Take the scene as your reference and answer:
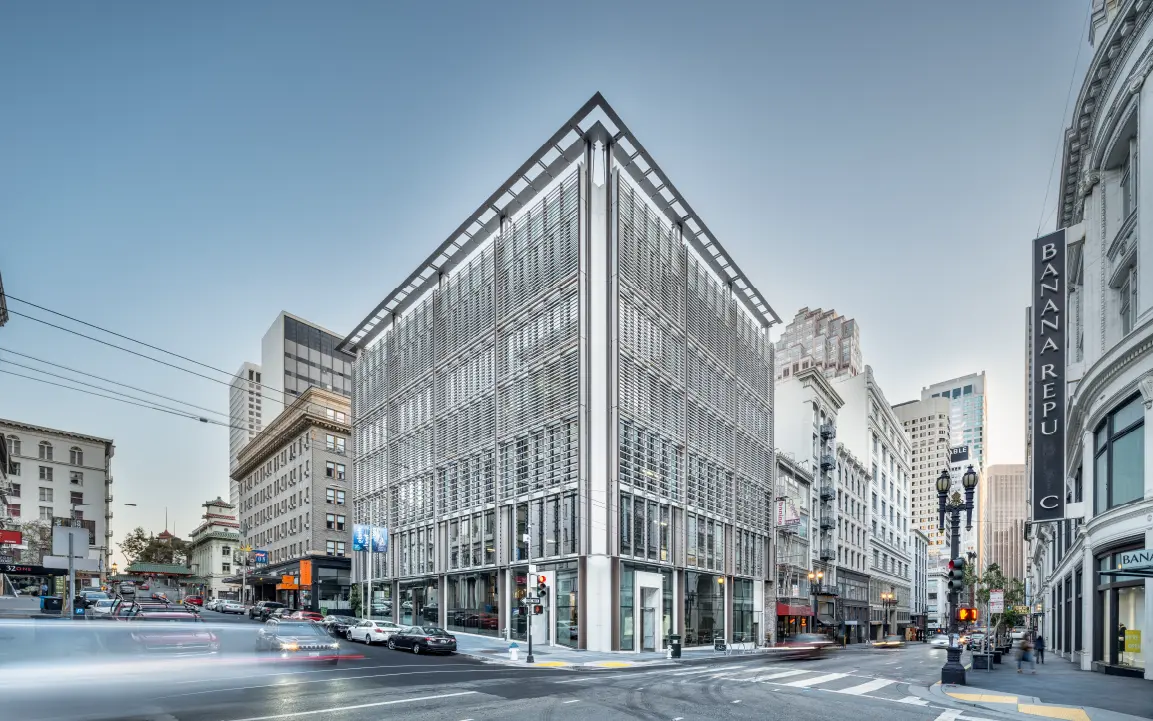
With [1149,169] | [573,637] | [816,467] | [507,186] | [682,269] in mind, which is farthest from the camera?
[816,467]

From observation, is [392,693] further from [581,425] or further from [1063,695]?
[581,425]

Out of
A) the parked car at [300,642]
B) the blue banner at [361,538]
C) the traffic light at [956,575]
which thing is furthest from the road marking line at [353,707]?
the blue banner at [361,538]

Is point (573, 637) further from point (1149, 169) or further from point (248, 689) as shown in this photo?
point (1149, 169)

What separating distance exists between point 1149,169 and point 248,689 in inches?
1127

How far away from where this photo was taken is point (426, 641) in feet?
109

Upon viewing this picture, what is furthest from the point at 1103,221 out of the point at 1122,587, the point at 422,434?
the point at 422,434

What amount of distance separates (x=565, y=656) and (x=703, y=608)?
1742cm

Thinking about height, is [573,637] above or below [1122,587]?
below

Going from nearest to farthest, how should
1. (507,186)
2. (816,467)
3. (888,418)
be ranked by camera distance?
1. (507,186)
2. (816,467)
3. (888,418)

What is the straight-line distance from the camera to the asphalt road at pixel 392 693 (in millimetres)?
12070

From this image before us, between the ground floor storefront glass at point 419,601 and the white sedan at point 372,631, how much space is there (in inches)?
534

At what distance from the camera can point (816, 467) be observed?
7569 cm

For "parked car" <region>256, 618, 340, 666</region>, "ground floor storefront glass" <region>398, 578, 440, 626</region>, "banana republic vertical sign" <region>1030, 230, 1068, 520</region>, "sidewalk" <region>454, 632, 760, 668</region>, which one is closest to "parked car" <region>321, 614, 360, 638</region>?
"sidewalk" <region>454, 632, 760, 668</region>

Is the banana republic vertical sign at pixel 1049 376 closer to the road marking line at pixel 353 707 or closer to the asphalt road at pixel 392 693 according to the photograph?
the asphalt road at pixel 392 693
